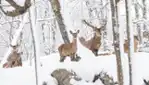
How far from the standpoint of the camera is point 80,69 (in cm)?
830

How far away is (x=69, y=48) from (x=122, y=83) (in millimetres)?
3651

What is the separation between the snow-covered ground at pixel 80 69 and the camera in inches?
315

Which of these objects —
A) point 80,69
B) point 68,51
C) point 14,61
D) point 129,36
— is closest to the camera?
point 129,36

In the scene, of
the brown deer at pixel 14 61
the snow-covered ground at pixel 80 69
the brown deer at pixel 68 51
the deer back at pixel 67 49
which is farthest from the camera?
the brown deer at pixel 14 61

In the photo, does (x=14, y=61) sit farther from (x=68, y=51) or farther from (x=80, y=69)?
(x=80, y=69)

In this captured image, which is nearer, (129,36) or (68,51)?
(129,36)

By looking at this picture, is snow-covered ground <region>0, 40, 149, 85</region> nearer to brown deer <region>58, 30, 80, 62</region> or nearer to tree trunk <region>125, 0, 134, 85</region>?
brown deer <region>58, 30, 80, 62</region>

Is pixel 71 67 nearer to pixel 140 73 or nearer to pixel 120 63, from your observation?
pixel 140 73

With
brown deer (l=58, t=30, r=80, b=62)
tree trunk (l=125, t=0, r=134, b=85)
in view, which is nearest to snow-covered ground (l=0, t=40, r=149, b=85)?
brown deer (l=58, t=30, r=80, b=62)

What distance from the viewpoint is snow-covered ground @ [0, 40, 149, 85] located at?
8.01m

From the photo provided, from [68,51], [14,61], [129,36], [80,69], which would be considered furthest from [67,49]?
[129,36]

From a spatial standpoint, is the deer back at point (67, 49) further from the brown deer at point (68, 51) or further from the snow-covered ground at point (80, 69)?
the snow-covered ground at point (80, 69)

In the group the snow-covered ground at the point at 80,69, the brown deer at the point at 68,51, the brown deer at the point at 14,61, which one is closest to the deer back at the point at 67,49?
the brown deer at the point at 68,51

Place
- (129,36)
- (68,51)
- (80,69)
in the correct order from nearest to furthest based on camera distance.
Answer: (129,36), (80,69), (68,51)
